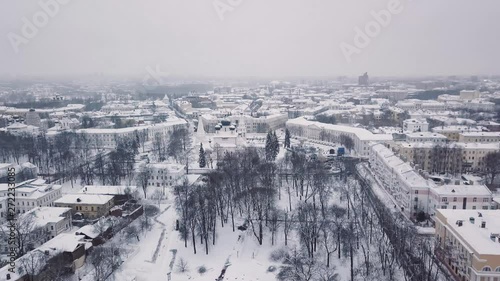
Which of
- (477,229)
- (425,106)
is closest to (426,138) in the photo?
(477,229)

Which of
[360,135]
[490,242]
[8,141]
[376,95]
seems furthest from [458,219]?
[376,95]

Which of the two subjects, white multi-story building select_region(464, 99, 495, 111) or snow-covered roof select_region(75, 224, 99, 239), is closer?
snow-covered roof select_region(75, 224, 99, 239)

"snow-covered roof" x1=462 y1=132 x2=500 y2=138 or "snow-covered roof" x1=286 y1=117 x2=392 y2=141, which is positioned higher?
"snow-covered roof" x1=286 y1=117 x2=392 y2=141

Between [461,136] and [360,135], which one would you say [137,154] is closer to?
[360,135]

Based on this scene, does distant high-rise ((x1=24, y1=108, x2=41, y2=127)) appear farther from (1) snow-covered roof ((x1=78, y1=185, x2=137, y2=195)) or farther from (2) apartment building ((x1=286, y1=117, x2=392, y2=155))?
(1) snow-covered roof ((x1=78, y1=185, x2=137, y2=195))

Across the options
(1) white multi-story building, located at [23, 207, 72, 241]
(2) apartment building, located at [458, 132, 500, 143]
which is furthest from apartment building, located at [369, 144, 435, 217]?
(1) white multi-story building, located at [23, 207, 72, 241]

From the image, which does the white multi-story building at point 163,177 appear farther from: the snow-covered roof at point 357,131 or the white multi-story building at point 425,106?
the white multi-story building at point 425,106
